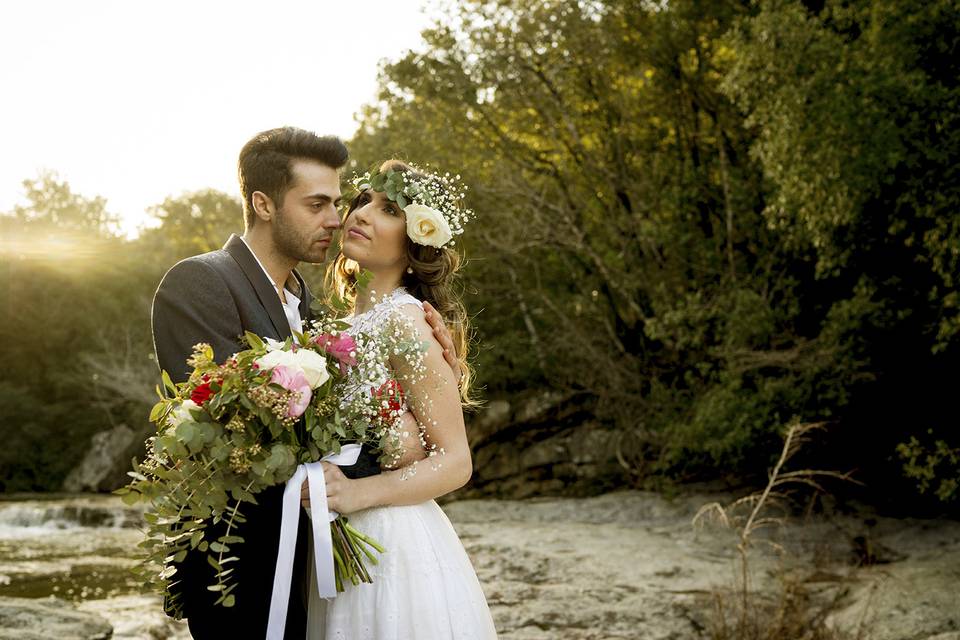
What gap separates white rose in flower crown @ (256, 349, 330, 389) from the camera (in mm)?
2518

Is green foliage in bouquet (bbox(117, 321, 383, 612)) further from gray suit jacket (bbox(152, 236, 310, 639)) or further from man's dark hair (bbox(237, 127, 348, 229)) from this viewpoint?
man's dark hair (bbox(237, 127, 348, 229))

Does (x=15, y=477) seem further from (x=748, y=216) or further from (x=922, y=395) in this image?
(x=922, y=395)

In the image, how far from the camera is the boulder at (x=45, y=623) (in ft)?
18.2

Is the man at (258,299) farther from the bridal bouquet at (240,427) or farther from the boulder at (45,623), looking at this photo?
the boulder at (45,623)

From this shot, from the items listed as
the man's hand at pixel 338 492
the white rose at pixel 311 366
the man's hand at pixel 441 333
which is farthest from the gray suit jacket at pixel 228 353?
the man's hand at pixel 441 333

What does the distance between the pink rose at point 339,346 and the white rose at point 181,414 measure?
1.30 feet

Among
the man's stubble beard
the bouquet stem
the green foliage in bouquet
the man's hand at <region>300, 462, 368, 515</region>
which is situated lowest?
the bouquet stem

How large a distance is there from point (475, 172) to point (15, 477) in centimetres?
1407

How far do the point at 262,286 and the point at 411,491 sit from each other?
974mm

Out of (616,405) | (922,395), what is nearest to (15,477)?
(616,405)

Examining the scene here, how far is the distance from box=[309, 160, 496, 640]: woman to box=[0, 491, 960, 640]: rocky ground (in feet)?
11.5

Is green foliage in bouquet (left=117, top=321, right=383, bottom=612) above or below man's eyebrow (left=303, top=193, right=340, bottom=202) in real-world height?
below

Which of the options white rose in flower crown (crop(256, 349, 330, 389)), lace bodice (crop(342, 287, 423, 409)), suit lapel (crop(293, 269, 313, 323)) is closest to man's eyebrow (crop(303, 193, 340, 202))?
suit lapel (crop(293, 269, 313, 323))

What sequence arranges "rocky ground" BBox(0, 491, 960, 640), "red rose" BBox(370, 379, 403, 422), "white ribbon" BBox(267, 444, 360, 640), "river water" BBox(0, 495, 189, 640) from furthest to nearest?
"river water" BBox(0, 495, 189, 640) < "rocky ground" BBox(0, 491, 960, 640) < "red rose" BBox(370, 379, 403, 422) < "white ribbon" BBox(267, 444, 360, 640)
